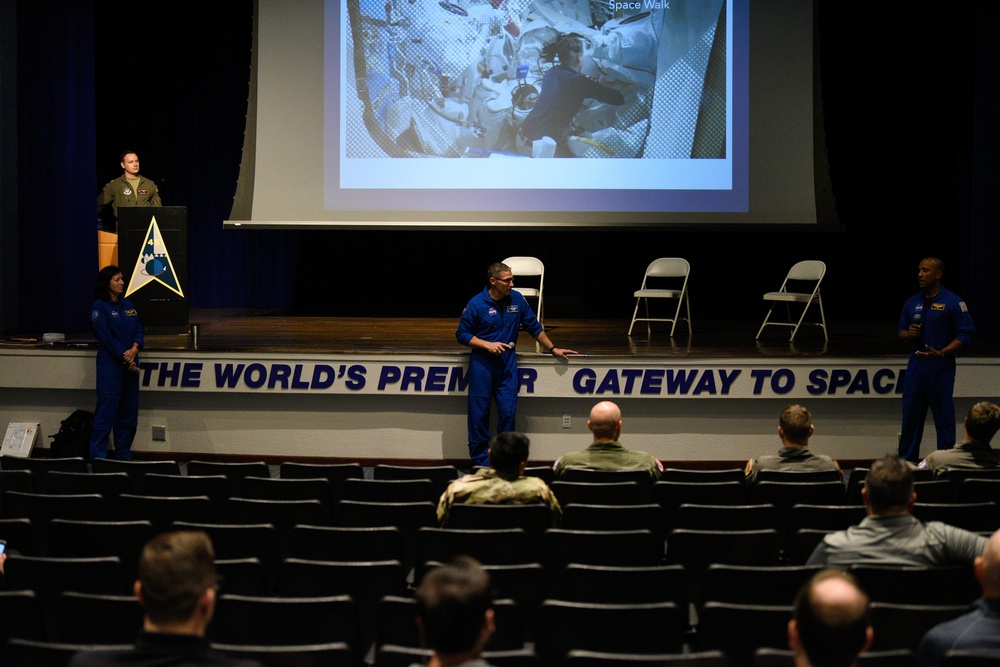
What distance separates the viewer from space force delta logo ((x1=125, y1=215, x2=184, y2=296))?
813 centimetres

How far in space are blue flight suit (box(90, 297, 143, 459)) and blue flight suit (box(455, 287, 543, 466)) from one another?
90.8 inches

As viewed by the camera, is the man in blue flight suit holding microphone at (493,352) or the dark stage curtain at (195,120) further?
the dark stage curtain at (195,120)

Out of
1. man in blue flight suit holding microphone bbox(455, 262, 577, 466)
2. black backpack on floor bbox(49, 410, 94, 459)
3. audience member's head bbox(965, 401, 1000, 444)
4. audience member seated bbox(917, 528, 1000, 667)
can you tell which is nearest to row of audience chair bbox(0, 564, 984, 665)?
audience member seated bbox(917, 528, 1000, 667)

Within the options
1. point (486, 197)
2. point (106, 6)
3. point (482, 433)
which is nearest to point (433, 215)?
point (486, 197)

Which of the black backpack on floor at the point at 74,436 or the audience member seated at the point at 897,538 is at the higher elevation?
the audience member seated at the point at 897,538

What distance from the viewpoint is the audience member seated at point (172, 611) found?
2.09m

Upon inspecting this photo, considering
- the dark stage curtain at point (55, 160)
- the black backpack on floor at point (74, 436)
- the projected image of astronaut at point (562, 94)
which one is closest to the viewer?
the black backpack on floor at point (74, 436)

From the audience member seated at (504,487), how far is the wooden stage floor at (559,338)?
3.30 metres

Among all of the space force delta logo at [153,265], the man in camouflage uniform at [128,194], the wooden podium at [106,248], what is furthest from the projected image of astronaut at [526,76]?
the wooden podium at [106,248]

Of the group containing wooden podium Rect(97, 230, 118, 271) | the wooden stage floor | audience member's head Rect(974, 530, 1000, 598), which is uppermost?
wooden podium Rect(97, 230, 118, 271)

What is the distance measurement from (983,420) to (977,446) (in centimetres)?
18

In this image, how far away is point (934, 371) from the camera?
22.6 feet

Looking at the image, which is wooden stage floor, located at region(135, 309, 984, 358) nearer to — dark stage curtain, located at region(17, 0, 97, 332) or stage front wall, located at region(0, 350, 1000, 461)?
stage front wall, located at region(0, 350, 1000, 461)

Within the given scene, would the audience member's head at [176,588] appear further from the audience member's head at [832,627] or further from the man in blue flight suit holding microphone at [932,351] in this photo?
the man in blue flight suit holding microphone at [932,351]
